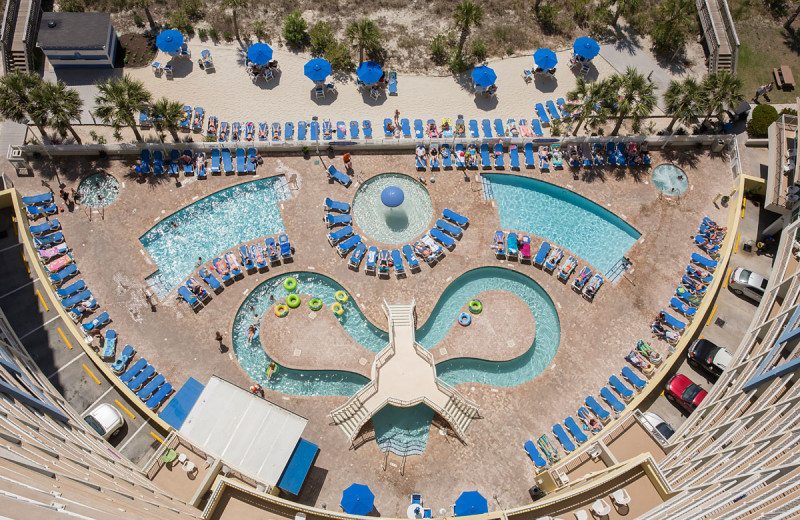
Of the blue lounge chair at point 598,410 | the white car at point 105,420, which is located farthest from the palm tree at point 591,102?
the white car at point 105,420

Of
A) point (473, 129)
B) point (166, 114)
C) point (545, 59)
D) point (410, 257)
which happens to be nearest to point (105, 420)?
point (166, 114)

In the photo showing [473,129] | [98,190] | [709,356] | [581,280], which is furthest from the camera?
[473,129]

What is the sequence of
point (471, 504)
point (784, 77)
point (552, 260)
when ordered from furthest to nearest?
point (784, 77)
point (552, 260)
point (471, 504)

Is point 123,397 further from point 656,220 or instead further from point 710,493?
point 656,220

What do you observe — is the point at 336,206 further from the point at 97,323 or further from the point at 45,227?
the point at 45,227

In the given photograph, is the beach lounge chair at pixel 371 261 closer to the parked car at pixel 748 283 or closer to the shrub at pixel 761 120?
the parked car at pixel 748 283

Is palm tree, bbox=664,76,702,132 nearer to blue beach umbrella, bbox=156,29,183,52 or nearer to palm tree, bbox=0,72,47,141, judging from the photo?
blue beach umbrella, bbox=156,29,183,52
